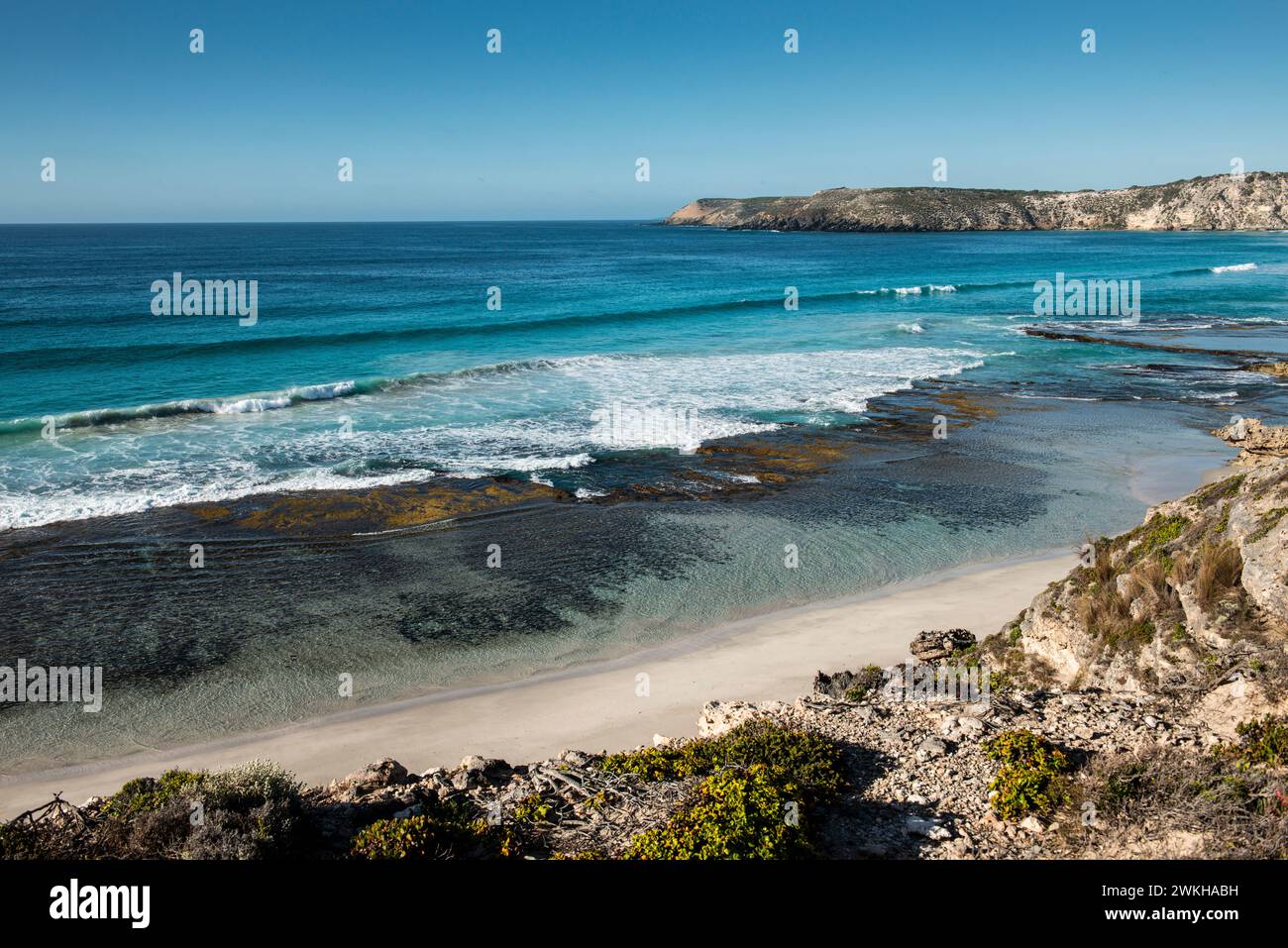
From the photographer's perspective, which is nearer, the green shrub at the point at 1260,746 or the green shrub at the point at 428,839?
the green shrub at the point at 428,839

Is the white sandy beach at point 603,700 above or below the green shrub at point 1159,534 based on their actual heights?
below

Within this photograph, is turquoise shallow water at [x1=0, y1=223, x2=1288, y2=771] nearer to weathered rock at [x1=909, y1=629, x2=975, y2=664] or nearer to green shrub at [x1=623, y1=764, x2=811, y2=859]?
weathered rock at [x1=909, y1=629, x2=975, y2=664]

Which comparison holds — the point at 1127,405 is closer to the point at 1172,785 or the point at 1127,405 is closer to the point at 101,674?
the point at 1172,785

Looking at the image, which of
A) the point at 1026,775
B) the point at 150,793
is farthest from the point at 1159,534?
the point at 150,793

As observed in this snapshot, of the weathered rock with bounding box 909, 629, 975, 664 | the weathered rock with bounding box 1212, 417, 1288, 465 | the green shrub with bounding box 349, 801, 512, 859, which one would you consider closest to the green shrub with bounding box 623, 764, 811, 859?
the green shrub with bounding box 349, 801, 512, 859

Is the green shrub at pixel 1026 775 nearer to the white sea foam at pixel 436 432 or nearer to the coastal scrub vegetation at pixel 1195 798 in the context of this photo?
the coastal scrub vegetation at pixel 1195 798

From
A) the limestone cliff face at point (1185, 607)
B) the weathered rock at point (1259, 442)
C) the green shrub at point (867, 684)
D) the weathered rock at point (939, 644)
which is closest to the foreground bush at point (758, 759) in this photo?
the green shrub at point (867, 684)

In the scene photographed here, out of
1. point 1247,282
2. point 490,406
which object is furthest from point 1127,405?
point 1247,282
